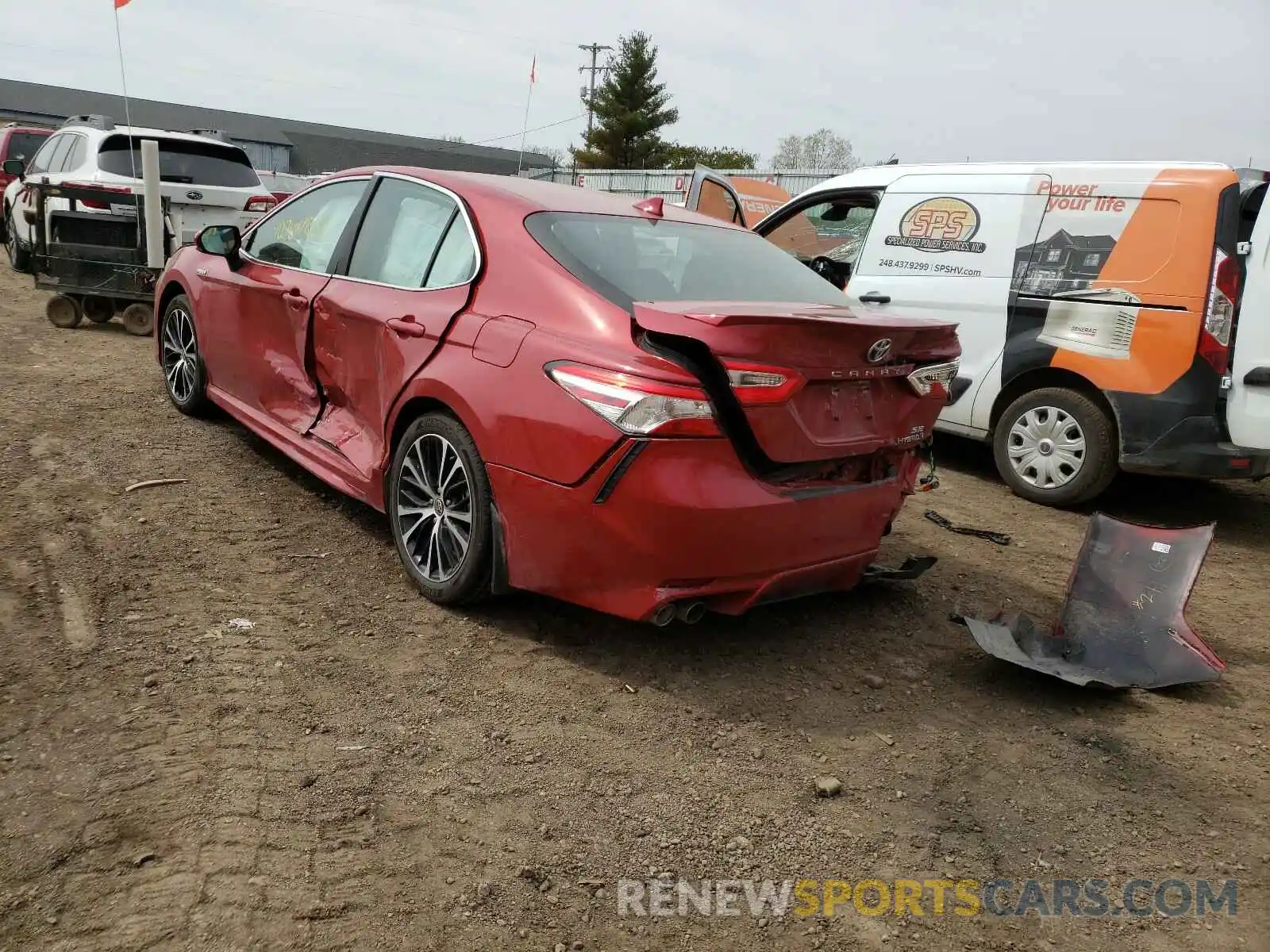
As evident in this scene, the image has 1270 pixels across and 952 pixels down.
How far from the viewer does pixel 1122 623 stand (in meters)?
3.80

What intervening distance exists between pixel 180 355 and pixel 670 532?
4.09 m

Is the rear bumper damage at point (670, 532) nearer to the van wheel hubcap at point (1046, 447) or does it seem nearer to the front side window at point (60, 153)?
the van wheel hubcap at point (1046, 447)

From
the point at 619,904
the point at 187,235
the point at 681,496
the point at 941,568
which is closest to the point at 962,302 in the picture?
the point at 941,568

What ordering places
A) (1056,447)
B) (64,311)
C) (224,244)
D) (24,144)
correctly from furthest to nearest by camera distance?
(24,144) → (64,311) → (1056,447) → (224,244)

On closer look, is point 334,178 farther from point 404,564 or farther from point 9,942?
point 9,942

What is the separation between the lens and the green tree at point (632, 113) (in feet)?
162

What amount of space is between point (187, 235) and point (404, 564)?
276 inches

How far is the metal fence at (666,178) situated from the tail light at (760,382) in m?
15.9

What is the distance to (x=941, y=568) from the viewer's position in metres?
4.76

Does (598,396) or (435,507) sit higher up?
(598,396)

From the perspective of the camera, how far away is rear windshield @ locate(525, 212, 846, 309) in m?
3.45

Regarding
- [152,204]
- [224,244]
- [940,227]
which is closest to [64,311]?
[152,204]

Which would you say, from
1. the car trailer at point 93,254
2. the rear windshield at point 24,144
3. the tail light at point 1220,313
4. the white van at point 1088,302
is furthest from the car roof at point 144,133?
the tail light at point 1220,313

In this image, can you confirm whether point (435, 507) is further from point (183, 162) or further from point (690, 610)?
point (183, 162)
